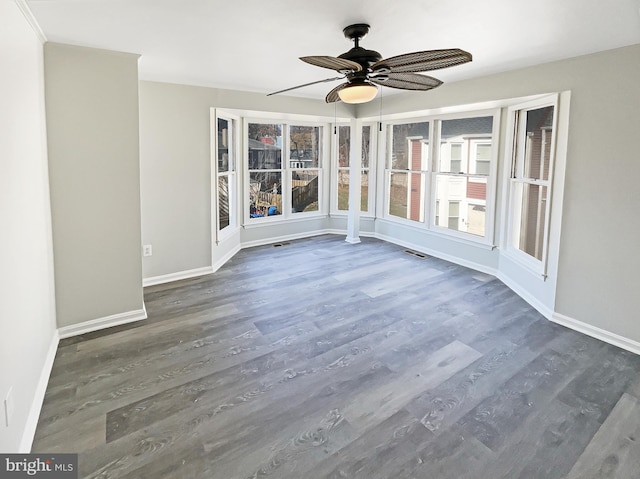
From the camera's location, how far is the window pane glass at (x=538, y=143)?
157 inches

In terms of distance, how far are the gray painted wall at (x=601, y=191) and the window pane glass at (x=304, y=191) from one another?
3.97 metres

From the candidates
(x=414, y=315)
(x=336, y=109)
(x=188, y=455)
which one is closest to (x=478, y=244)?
(x=414, y=315)

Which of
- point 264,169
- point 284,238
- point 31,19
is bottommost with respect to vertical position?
point 284,238

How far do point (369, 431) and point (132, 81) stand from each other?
3.29 m

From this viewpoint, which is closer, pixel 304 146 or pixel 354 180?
pixel 354 180

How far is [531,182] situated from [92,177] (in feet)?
14.3

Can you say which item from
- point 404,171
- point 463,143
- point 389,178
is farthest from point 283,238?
point 463,143

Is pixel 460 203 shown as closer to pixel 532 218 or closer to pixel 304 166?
pixel 532 218

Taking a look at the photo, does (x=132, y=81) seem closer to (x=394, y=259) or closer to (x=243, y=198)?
(x=243, y=198)

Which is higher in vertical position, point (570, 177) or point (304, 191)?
point (570, 177)

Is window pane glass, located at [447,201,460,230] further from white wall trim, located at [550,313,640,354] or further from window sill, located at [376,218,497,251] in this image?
white wall trim, located at [550,313,640,354]

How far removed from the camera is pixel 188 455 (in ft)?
6.53

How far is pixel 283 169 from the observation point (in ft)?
21.5

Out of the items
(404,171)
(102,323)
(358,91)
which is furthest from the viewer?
(404,171)
